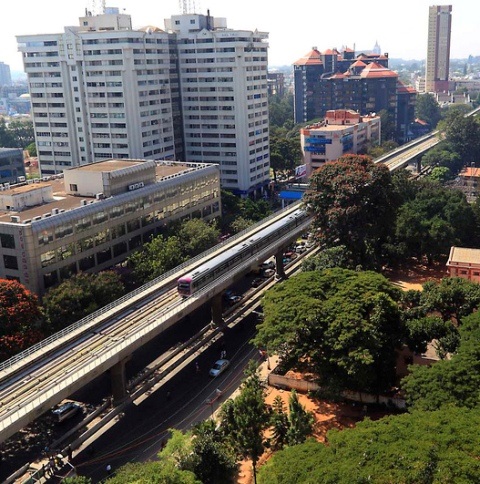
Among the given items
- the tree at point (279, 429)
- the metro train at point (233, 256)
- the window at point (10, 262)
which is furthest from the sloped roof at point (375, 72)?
the tree at point (279, 429)

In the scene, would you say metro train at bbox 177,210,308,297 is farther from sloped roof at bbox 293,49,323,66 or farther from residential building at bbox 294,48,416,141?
sloped roof at bbox 293,49,323,66

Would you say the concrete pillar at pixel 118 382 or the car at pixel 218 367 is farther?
the car at pixel 218 367

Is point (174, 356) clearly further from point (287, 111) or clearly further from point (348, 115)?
point (287, 111)

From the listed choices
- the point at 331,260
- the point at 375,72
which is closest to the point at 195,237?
the point at 331,260

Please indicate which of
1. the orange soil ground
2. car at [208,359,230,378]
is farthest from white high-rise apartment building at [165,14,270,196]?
the orange soil ground

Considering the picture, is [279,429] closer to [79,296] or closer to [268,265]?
[79,296]

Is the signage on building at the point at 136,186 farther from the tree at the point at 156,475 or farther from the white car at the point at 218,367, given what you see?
the tree at the point at 156,475
